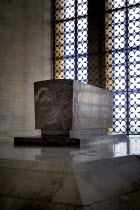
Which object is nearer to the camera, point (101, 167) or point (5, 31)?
point (101, 167)

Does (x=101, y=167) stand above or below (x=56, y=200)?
above

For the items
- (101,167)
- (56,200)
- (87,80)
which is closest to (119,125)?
(87,80)

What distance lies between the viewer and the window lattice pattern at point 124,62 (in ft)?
33.9

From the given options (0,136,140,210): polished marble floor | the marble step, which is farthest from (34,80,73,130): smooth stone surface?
(0,136,140,210): polished marble floor

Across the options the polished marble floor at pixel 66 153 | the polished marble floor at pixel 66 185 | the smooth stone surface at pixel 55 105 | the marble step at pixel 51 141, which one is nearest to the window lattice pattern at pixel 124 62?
the polished marble floor at pixel 66 153

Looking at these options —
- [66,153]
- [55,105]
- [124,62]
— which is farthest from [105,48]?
[66,153]

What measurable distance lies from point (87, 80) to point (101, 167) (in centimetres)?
769

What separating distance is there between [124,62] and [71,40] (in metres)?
2.50

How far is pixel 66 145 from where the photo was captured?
20.2ft

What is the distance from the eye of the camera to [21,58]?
34.2 feet

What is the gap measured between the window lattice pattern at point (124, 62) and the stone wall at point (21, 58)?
8.48 feet

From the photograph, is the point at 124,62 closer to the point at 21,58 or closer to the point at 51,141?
the point at 21,58

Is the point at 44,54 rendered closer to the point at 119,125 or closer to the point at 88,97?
the point at 119,125

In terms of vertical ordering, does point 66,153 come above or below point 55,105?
below
